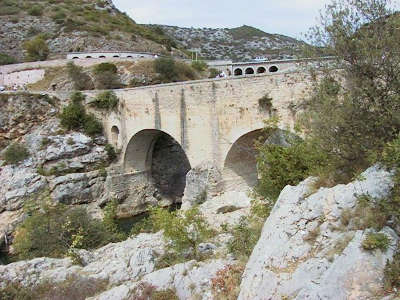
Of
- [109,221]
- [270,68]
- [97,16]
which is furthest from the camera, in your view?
[97,16]

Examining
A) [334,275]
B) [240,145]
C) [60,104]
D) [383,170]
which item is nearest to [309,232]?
[334,275]

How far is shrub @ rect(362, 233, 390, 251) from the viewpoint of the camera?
3908 millimetres

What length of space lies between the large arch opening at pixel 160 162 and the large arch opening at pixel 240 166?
23.3 feet

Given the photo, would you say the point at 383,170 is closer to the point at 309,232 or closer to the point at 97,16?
the point at 309,232

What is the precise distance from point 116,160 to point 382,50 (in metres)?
18.5

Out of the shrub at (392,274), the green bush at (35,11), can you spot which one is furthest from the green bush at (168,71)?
the shrub at (392,274)

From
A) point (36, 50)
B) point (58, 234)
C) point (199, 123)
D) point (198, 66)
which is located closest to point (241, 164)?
point (199, 123)

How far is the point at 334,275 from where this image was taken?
13.0 ft

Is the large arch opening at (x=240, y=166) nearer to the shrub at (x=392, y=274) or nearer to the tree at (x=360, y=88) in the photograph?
the tree at (x=360, y=88)

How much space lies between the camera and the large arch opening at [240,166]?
15.0 meters

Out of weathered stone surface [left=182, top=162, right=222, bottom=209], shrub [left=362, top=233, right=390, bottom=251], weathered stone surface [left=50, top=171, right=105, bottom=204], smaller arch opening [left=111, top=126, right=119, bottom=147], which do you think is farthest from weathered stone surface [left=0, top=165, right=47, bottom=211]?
shrub [left=362, top=233, right=390, bottom=251]

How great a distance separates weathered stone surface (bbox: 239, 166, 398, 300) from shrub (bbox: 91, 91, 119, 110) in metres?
17.4

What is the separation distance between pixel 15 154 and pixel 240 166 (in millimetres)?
12528

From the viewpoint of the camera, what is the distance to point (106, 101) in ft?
71.8
